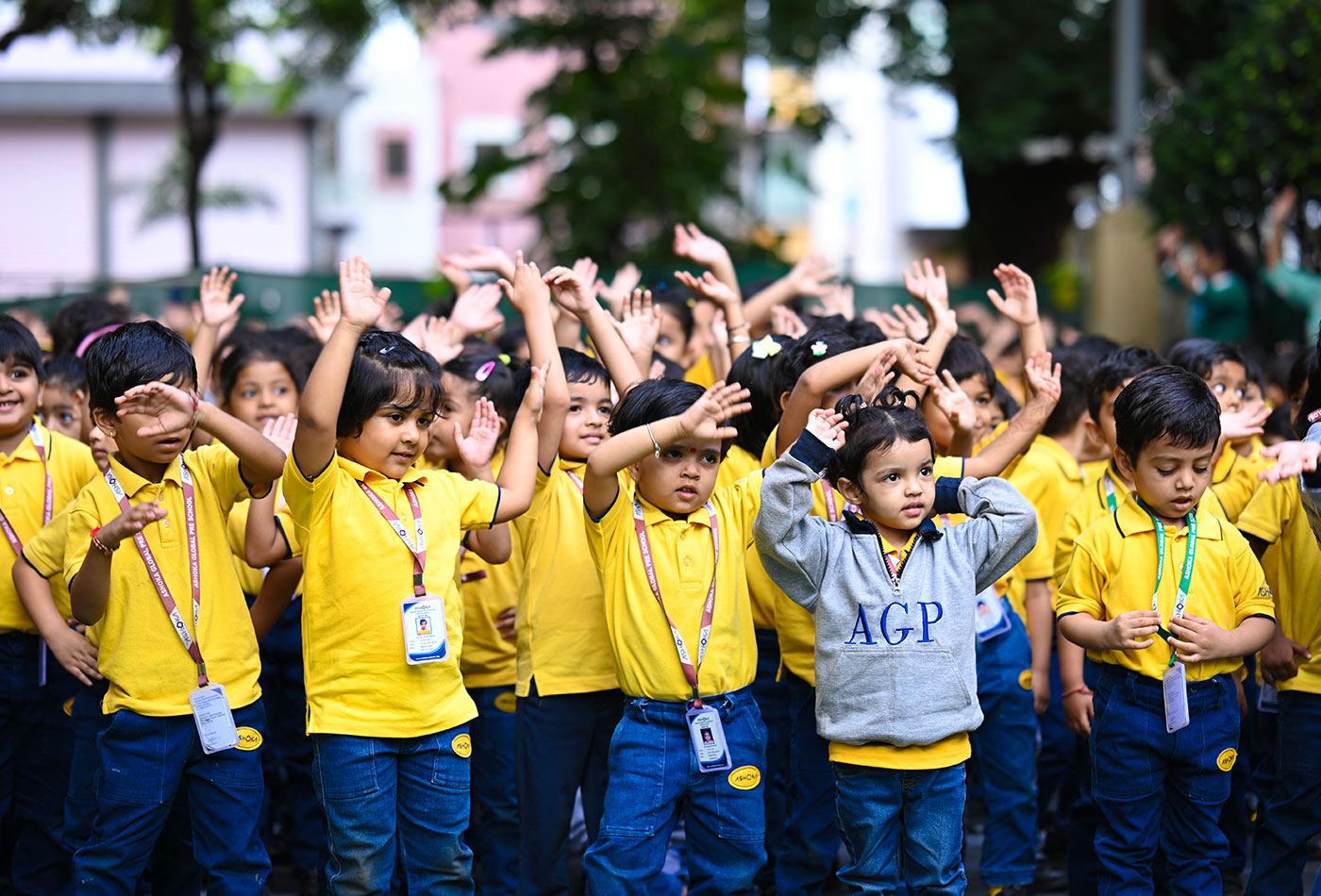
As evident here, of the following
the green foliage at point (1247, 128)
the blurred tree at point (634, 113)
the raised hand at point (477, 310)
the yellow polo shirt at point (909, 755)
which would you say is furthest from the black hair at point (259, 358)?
the blurred tree at point (634, 113)

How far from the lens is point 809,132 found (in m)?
13.6

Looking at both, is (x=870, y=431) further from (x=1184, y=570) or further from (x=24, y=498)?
(x=24, y=498)

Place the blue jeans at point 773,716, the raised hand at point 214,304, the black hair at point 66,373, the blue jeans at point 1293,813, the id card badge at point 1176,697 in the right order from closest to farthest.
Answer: the id card badge at point 1176,697
the blue jeans at point 1293,813
the blue jeans at point 773,716
the raised hand at point 214,304
the black hair at point 66,373

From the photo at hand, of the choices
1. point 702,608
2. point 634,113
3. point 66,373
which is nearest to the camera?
point 702,608

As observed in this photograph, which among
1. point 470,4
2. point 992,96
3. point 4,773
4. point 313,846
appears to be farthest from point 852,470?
point 470,4

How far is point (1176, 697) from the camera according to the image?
365cm

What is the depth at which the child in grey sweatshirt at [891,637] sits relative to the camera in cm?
350

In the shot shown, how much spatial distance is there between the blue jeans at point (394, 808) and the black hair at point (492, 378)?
1.29 metres

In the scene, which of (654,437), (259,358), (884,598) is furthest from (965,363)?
(259,358)

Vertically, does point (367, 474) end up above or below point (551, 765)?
above

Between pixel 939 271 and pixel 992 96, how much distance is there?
27.2 ft

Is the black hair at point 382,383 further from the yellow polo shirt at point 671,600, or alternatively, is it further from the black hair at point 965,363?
the black hair at point 965,363

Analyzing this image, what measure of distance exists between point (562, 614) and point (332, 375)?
1.08 metres

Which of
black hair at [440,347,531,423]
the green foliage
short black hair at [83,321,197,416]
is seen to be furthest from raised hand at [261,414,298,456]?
the green foliage
